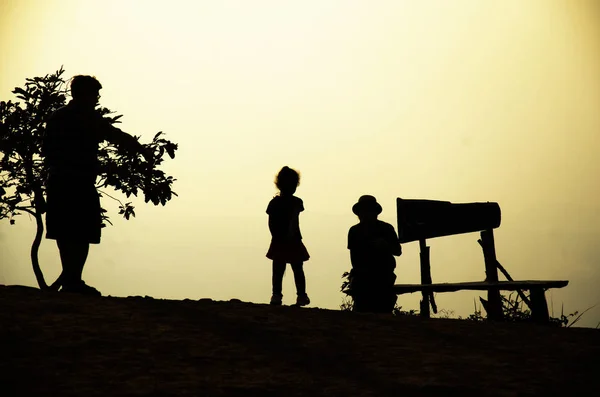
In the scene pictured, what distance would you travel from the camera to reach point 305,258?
9.02 metres

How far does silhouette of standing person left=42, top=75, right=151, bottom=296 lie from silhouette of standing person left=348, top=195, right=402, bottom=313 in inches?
119

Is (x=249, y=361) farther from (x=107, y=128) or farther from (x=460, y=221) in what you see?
(x=460, y=221)

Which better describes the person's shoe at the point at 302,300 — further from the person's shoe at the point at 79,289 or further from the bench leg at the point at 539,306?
the bench leg at the point at 539,306

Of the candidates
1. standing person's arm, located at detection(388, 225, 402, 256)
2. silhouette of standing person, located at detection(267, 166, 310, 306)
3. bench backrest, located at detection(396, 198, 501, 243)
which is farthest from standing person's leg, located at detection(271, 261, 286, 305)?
bench backrest, located at detection(396, 198, 501, 243)

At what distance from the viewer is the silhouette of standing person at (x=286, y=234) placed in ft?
29.4

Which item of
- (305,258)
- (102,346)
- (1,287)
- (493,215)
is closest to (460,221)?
(493,215)

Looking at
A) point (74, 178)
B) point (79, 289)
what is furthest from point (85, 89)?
point (79, 289)

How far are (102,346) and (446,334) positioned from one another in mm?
2424

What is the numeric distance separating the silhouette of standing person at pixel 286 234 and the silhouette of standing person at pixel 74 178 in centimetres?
257

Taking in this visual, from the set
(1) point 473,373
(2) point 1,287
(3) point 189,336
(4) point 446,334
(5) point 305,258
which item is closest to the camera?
(1) point 473,373

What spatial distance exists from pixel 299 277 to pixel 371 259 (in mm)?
1025

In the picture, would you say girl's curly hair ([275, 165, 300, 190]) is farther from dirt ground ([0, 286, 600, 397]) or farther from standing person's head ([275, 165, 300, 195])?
dirt ground ([0, 286, 600, 397])

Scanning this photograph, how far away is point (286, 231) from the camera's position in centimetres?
901

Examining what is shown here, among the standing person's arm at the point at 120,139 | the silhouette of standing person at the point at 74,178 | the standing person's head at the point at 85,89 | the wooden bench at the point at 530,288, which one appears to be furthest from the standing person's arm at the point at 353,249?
the standing person's head at the point at 85,89
